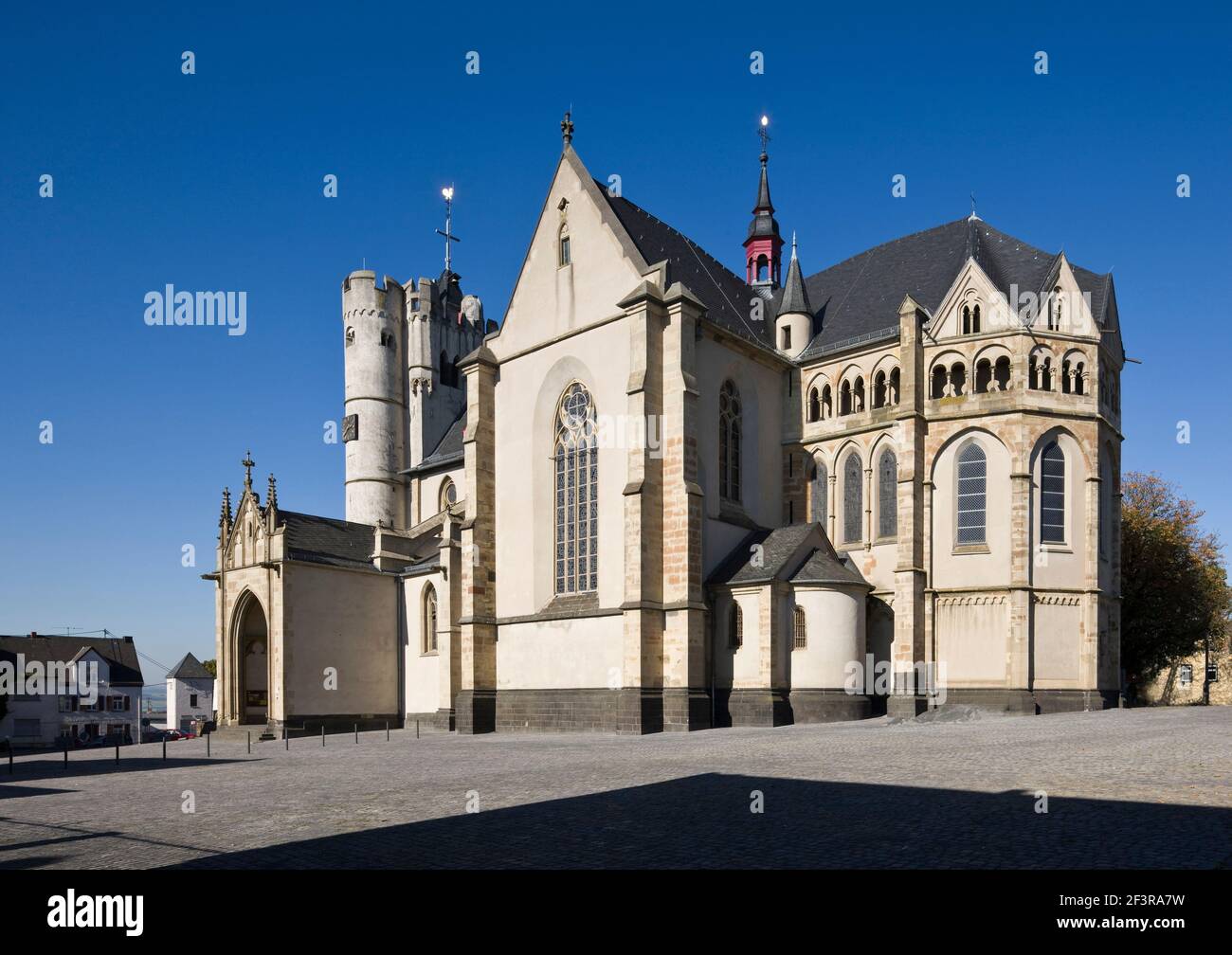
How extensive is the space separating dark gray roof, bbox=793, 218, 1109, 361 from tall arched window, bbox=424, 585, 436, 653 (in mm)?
17354

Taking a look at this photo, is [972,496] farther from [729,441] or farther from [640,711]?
[640,711]

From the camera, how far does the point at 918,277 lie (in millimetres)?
35812

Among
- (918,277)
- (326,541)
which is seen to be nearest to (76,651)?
(326,541)

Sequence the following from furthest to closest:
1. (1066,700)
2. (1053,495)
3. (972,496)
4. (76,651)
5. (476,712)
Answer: (76,651), (476,712), (972,496), (1053,495), (1066,700)

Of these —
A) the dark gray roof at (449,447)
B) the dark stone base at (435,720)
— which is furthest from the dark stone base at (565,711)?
the dark gray roof at (449,447)

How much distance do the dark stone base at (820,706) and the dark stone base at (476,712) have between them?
10.1m

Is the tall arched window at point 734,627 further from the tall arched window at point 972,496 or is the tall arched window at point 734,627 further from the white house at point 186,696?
the white house at point 186,696

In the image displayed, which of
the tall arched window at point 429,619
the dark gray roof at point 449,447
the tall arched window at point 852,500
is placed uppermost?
the dark gray roof at point 449,447

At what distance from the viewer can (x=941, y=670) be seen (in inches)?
1209

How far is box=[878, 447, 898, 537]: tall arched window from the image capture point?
1296 inches

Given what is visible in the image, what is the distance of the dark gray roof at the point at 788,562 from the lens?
29.2m

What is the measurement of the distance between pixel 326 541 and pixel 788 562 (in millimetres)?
19878
